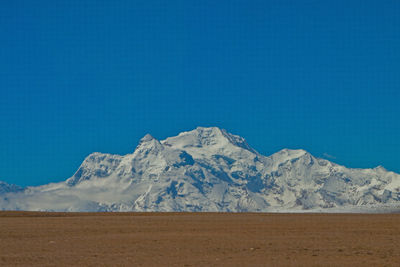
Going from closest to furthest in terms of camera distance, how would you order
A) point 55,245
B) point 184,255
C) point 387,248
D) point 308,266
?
point 308,266
point 184,255
point 387,248
point 55,245

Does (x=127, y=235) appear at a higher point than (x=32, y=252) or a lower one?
higher

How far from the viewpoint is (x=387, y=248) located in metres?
42.4

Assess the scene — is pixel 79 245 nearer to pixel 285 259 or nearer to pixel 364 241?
pixel 285 259

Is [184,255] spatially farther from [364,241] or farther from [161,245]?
[364,241]

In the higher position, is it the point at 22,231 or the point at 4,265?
the point at 22,231

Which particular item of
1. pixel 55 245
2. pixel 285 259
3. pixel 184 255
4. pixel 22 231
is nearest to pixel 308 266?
pixel 285 259

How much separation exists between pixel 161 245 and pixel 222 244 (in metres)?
4.65

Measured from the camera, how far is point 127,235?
55281 mm

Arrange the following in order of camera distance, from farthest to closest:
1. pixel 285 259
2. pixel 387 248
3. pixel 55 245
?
pixel 55 245 < pixel 387 248 < pixel 285 259

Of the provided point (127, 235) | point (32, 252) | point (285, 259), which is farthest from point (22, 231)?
point (285, 259)

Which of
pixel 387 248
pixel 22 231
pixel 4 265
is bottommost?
pixel 4 265

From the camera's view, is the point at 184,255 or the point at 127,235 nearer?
the point at 184,255

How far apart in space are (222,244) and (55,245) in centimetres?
1267

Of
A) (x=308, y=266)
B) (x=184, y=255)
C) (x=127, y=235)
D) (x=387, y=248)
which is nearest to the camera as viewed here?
(x=308, y=266)
